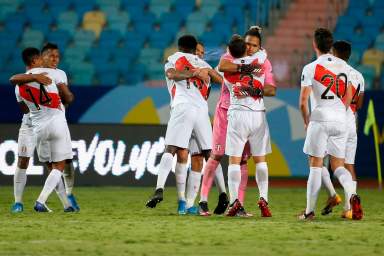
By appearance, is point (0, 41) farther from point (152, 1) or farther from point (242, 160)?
point (242, 160)

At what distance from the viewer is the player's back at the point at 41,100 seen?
38.0 ft

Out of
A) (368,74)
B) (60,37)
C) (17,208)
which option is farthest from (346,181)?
(60,37)

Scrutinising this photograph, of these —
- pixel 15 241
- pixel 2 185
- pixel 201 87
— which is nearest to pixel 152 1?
pixel 2 185

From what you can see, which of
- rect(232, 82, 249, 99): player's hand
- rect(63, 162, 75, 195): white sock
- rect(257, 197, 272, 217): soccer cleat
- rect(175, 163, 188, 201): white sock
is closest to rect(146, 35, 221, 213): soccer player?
rect(175, 163, 188, 201): white sock

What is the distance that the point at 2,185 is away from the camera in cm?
1652

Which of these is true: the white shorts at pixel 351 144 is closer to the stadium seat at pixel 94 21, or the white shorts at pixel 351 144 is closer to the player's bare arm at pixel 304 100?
the player's bare arm at pixel 304 100

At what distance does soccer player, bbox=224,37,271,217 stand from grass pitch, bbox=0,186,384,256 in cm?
40

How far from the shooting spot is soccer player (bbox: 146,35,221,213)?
11266 millimetres

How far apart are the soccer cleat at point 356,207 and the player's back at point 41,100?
359 cm

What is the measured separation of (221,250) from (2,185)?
9325 millimetres

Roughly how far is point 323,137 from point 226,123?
1.50 meters

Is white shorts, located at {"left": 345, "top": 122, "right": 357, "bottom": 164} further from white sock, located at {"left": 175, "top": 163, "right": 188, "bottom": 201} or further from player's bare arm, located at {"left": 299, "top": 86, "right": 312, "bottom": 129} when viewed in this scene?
white sock, located at {"left": 175, "top": 163, "right": 188, "bottom": 201}

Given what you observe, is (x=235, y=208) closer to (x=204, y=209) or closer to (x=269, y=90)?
(x=204, y=209)

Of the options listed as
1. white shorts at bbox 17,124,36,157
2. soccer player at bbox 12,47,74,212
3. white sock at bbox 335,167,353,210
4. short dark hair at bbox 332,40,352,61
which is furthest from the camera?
white shorts at bbox 17,124,36,157
